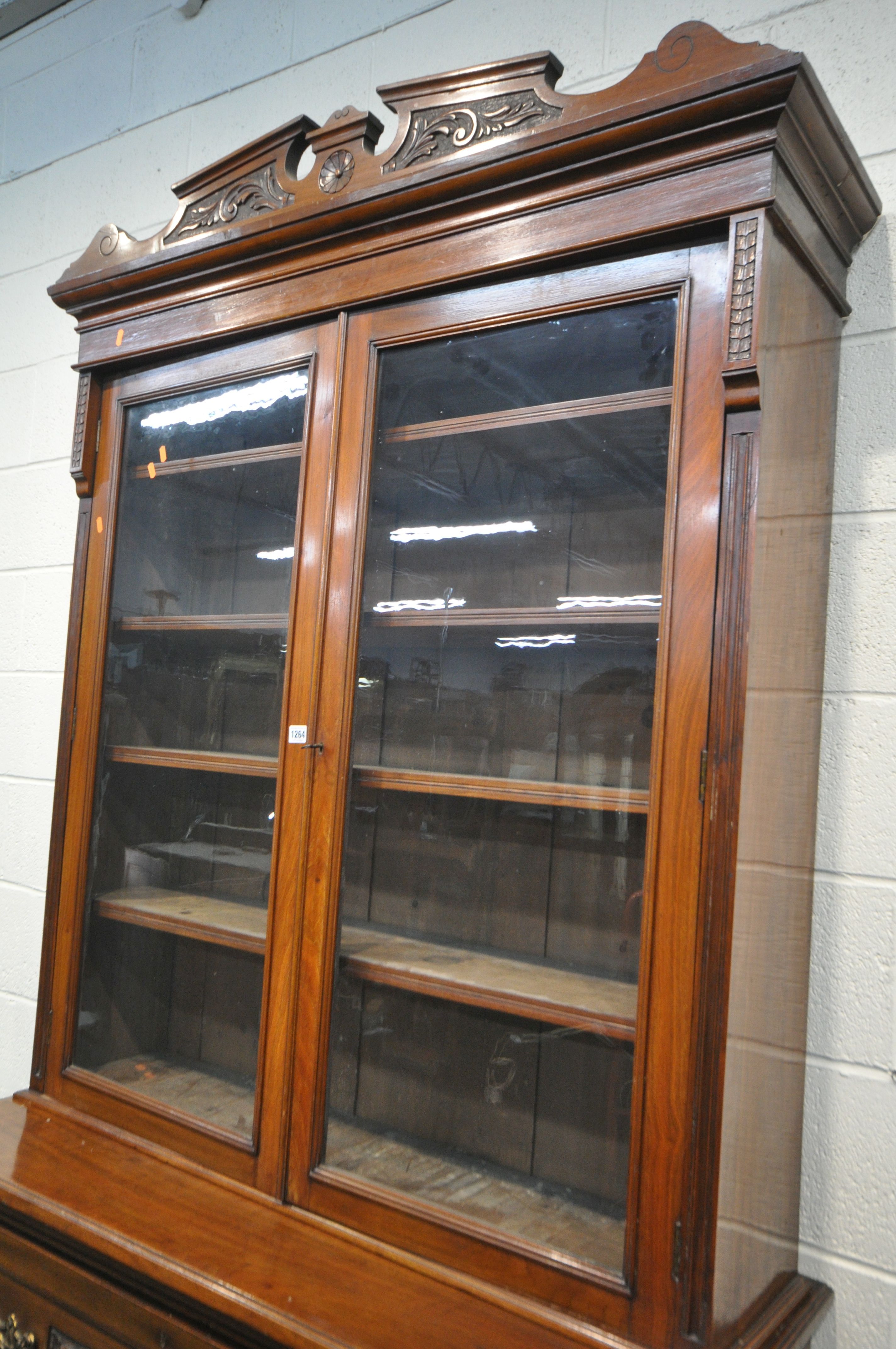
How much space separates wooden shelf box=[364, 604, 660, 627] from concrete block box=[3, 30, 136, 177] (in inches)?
60.9

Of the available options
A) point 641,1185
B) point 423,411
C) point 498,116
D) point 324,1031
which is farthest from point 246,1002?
point 498,116

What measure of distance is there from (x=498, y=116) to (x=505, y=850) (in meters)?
0.88

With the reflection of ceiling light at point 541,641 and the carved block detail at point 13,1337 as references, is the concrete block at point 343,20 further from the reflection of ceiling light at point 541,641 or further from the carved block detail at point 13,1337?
the carved block detail at point 13,1337

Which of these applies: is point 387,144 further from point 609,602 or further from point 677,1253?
point 677,1253

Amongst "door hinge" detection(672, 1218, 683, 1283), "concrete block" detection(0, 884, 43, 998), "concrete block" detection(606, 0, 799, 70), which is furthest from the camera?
"concrete block" detection(0, 884, 43, 998)

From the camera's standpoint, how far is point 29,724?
2.22 m

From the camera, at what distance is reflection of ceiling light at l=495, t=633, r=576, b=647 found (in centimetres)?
120

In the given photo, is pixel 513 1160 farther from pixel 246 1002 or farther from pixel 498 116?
pixel 498 116

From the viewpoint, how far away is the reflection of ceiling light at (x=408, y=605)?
51.3 inches

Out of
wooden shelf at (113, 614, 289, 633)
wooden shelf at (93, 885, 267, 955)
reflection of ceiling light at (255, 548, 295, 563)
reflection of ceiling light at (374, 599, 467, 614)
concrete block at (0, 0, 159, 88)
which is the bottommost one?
wooden shelf at (93, 885, 267, 955)

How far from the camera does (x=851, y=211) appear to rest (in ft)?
4.14

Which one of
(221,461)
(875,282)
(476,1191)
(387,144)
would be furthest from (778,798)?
(387,144)

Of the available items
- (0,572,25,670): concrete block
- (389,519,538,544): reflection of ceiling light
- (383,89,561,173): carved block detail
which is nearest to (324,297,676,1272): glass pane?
(389,519,538,544): reflection of ceiling light

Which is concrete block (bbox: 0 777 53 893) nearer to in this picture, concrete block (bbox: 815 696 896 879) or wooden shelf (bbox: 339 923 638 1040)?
wooden shelf (bbox: 339 923 638 1040)
